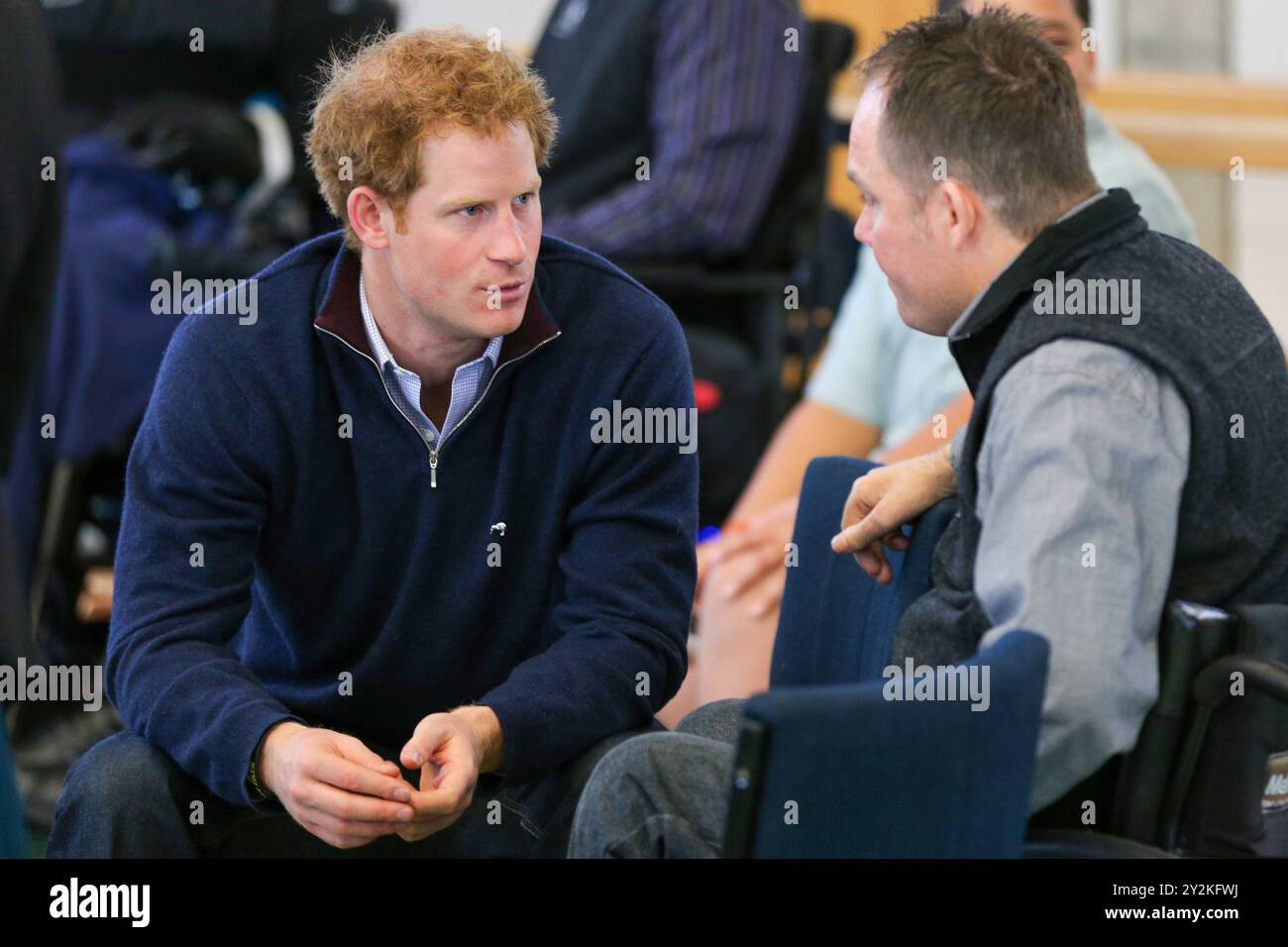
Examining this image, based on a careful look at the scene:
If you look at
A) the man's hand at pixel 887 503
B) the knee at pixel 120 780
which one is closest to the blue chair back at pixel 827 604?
the man's hand at pixel 887 503

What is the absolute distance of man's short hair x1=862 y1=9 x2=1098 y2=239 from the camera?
1.29 m

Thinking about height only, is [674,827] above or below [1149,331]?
below

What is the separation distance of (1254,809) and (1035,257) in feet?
1.41

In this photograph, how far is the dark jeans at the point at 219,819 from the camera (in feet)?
4.46

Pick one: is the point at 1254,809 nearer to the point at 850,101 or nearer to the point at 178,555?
the point at 178,555

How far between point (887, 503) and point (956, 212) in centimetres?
25

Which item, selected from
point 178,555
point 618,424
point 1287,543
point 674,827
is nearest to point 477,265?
point 618,424

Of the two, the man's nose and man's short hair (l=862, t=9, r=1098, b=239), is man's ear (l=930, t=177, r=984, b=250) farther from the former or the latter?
the man's nose

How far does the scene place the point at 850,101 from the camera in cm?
377

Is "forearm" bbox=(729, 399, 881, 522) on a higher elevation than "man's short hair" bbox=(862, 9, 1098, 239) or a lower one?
lower

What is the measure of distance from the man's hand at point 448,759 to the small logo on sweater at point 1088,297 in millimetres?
540

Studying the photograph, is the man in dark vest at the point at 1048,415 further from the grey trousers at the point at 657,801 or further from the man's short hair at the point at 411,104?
the man's short hair at the point at 411,104

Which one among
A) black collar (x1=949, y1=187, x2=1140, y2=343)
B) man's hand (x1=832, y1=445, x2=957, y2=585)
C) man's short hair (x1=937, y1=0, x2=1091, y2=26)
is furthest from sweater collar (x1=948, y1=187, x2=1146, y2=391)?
man's short hair (x1=937, y1=0, x2=1091, y2=26)
